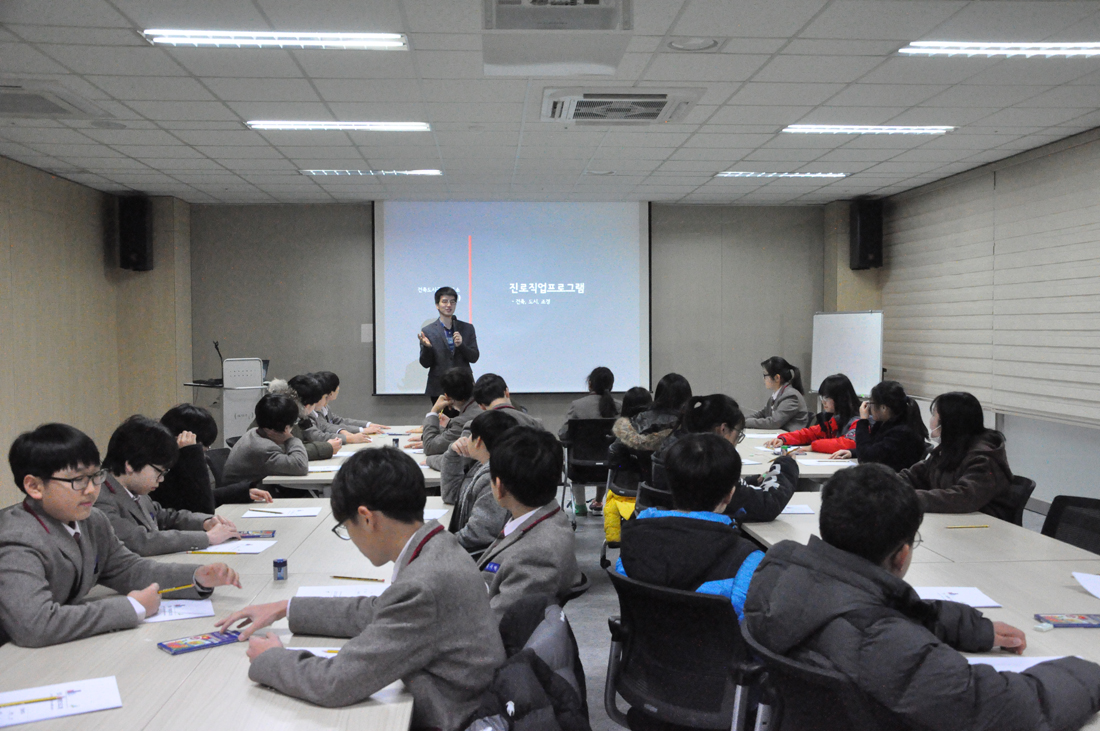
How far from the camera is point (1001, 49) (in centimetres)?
419

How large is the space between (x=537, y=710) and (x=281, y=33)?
11.6 ft

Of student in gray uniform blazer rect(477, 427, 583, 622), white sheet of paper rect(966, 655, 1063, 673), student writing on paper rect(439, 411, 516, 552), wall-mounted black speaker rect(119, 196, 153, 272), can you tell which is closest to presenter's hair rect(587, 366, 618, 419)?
student writing on paper rect(439, 411, 516, 552)

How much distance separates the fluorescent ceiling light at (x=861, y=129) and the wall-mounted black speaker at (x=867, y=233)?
293 centimetres

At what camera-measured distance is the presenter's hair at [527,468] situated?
2.33 metres

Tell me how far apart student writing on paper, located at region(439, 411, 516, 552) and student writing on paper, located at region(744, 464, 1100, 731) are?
1203 mm

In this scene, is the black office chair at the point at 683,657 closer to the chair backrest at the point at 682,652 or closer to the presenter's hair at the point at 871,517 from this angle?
the chair backrest at the point at 682,652

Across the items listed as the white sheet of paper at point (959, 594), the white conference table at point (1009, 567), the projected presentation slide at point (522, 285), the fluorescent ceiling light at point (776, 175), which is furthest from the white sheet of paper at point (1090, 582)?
the projected presentation slide at point (522, 285)

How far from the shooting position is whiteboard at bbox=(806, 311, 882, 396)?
27.4 feet

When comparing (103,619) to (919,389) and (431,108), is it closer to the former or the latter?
(431,108)

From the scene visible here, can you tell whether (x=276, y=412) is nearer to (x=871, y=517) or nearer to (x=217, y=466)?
(x=217, y=466)

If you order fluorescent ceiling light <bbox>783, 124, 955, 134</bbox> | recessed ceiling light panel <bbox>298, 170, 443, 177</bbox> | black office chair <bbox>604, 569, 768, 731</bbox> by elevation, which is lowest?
black office chair <bbox>604, 569, 768, 731</bbox>

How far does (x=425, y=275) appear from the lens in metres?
8.86

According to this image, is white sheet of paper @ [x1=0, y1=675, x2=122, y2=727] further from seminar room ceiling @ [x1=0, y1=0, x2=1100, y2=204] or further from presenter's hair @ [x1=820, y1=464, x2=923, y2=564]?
seminar room ceiling @ [x1=0, y1=0, x2=1100, y2=204]

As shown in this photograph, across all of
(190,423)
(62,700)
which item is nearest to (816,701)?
(62,700)
